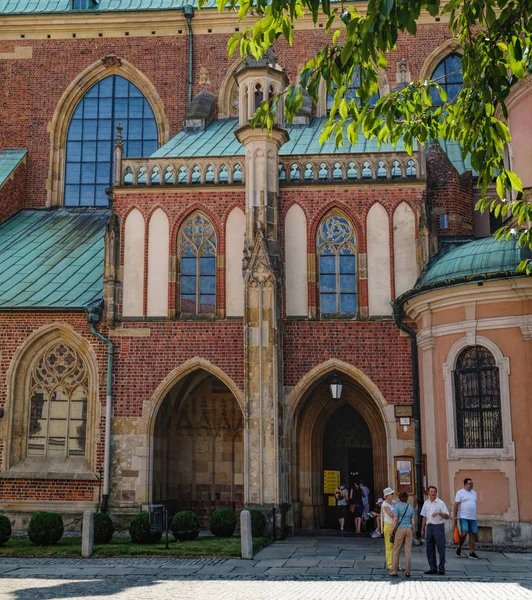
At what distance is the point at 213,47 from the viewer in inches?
1144

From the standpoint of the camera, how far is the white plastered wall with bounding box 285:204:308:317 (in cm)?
2109

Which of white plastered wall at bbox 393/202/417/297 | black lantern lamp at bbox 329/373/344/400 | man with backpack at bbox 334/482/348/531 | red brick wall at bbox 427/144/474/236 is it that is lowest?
man with backpack at bbox 334/482/348/531

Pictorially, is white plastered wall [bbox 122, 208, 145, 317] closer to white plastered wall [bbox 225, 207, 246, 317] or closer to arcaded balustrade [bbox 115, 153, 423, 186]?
arcaded balustrade [bbox 115, 153, 423, 186]

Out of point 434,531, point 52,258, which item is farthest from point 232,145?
point 434,531

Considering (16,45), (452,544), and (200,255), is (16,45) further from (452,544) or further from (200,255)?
(452,544)

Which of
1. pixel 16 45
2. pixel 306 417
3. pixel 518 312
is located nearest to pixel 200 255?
pixel 306 417

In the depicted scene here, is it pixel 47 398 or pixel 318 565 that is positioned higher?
pixel 47 398

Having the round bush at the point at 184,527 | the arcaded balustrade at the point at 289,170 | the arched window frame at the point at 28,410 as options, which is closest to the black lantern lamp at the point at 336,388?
the round bush at the point at 184,527

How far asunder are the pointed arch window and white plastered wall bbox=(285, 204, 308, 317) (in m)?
1.84

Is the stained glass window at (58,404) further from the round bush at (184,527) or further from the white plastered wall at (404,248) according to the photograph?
the white plastered wall at (404,248)

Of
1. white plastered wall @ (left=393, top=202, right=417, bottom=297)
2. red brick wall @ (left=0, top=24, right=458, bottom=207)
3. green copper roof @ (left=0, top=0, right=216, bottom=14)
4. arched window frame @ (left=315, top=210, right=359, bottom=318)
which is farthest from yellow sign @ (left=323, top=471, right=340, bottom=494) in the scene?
green copper roof @ (left=0, top=0, right=216, bottom=14)

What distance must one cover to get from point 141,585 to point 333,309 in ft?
33.2

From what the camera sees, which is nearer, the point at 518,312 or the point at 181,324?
the point at 518,312

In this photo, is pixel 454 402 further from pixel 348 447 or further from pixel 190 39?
pixel 190 39
